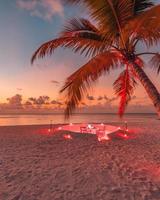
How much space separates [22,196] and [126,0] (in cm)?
467

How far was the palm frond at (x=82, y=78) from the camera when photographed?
6156mm

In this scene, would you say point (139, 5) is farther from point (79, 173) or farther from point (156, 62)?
point (79, 173)

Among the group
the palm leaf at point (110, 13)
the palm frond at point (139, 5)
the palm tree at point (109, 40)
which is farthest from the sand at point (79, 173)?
the palm frond at point (139, 5)

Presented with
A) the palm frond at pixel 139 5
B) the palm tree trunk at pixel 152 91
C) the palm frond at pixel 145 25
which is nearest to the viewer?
the palm frond at pixel 145 25

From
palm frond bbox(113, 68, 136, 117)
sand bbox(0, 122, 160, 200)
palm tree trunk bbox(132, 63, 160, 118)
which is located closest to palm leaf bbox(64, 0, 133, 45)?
palm tree trunk bbox(132, 63, 160, 118)

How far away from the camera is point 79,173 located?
23.3 ft

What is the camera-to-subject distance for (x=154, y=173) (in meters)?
7.20

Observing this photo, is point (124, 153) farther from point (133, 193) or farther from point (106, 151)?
point (133, 193)

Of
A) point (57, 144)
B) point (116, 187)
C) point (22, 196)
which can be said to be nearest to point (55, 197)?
point (22, 196)

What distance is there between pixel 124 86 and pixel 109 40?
1.64m

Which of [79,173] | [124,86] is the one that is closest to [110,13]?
[124,86]

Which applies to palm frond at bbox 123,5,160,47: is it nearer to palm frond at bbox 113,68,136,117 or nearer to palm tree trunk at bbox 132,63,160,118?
palm tree trunk at bbox 132,63,160,118

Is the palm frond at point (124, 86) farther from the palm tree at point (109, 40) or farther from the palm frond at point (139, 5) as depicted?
the palm frond at point (139, 5)

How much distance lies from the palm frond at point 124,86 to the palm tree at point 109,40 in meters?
0.12
